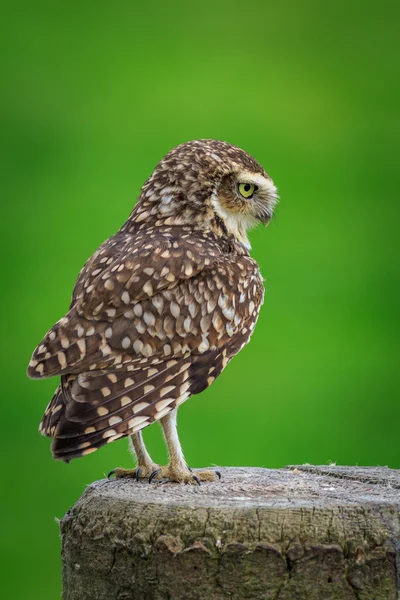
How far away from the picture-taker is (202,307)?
15.0 ft

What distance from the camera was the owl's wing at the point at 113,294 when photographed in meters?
4.27

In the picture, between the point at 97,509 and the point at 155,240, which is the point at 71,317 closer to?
the point at 155,240

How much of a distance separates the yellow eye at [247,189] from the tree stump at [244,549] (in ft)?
5.87

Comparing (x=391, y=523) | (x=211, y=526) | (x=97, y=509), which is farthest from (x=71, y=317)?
(x=391, y=523)

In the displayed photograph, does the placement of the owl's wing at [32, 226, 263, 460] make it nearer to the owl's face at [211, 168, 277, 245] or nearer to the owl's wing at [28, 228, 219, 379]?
the owl's wing at [28, 228, 219, 379]

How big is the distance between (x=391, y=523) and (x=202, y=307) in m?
1.37

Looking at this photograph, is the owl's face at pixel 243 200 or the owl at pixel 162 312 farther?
the owl's face at pixel 243 200

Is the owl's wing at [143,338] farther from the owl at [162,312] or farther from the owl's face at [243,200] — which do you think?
the owl's face at [243,200]

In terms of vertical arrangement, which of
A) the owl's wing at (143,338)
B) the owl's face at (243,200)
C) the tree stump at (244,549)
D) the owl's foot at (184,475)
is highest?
the owl's face at (243,200)

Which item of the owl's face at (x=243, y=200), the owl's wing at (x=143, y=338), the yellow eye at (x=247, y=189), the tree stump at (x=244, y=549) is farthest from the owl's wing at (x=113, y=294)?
the tree stump at (x=244, y=549)

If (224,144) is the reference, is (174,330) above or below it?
below

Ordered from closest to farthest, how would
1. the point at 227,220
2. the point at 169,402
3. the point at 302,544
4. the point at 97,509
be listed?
the point at 302,544, the point at 97,509, the point at 169,402, the point at 227,220

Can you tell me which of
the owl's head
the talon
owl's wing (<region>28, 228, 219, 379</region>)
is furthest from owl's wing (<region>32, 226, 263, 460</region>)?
the talon

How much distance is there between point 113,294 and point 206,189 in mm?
839
